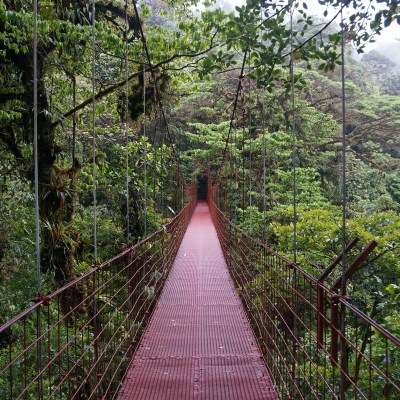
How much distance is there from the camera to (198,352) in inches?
94.4

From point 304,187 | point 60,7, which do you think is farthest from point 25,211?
point 304,187

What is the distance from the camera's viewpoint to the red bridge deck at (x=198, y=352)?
1.92 meters

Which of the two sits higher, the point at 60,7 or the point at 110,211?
the point at 60,7

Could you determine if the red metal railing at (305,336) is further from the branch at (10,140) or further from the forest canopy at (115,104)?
the branch at (10,140)

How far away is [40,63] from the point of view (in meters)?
3.68

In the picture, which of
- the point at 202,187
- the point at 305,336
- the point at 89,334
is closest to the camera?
the point at 305,336

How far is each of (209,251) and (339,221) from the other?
2.48 m

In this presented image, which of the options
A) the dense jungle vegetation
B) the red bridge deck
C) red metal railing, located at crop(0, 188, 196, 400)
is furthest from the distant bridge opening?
the red bridge deck

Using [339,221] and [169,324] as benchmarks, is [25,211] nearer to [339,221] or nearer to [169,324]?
[169,324]

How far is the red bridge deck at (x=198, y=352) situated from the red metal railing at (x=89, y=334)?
10 centimetres

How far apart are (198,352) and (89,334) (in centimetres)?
136

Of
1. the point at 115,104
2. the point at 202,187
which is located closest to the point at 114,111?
the point at 115,104

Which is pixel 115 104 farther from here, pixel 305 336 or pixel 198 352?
pixel 198 352

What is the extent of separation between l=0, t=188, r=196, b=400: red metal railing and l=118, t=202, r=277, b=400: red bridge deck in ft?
0.33
